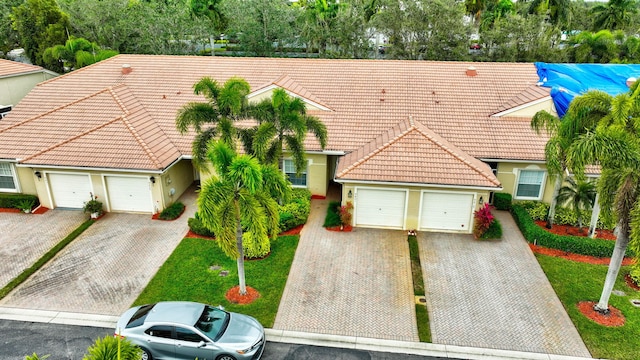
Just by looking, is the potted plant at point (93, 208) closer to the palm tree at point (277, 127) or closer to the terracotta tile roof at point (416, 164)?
the palm tree at point (277, 127)

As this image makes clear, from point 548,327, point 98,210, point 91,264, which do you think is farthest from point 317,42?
point 548,327

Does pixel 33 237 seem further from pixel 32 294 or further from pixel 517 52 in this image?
pixel 517 52

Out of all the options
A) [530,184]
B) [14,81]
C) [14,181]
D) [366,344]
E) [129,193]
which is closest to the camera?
[366,344]

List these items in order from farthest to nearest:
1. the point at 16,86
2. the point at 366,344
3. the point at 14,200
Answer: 1. the point at 16,86
2. the point at 14,200
3. the point at 366,344

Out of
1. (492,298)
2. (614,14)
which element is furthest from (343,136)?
(614,14)

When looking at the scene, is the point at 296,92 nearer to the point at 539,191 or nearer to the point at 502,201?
the point at 502,201

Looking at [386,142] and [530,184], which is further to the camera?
[530,184]
